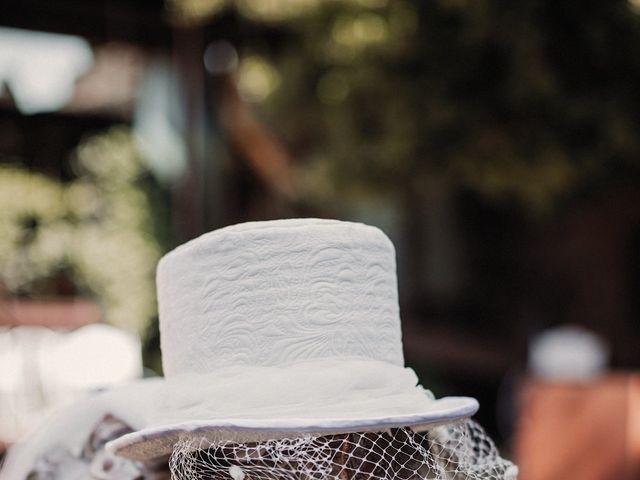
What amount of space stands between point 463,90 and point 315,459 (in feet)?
12.5

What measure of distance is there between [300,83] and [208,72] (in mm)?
1618

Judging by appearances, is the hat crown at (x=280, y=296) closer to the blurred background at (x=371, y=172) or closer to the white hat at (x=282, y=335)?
the white hat at (x=282, y=335)

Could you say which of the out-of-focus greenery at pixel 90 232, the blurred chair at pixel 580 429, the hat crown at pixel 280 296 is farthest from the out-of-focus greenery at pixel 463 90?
the hat crown at pixel 280 296

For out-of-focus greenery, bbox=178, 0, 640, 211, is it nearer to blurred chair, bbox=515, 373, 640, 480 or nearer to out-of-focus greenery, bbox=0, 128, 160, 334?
blurred chair, bbox=515, 373, 640, 480

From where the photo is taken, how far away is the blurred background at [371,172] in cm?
450

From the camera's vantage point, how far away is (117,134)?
23.5 feet

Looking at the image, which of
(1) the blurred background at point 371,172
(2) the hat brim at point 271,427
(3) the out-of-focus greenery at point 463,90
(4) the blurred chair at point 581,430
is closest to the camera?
(2) the hat brim at point 271,427

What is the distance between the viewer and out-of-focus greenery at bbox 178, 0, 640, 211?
4367mm

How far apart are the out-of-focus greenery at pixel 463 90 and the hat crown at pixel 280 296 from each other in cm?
331

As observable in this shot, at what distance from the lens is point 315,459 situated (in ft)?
3.59

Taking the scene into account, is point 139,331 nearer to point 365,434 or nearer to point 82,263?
point 82,263

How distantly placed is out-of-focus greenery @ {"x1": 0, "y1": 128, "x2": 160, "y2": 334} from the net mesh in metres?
5.94

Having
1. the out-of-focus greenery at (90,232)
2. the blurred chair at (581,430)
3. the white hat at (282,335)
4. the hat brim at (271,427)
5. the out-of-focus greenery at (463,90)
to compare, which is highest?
the out-of-focus greenery at (463,90)

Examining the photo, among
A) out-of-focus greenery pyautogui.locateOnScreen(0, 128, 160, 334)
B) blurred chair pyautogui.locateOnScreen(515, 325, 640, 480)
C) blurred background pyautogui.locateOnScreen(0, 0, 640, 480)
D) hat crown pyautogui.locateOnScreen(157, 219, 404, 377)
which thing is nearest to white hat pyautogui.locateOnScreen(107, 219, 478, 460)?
hat crown pyautogui.locateOnScreen(157, 219, 404, 377)
